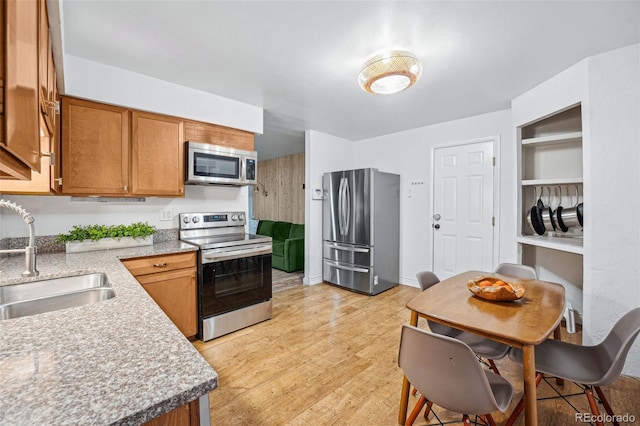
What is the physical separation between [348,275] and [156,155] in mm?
2826

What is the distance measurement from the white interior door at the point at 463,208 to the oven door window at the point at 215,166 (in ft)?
9.05

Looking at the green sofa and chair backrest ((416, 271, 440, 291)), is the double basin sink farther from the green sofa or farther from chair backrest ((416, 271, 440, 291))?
the green sofa

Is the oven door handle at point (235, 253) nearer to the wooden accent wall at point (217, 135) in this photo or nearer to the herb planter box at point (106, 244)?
the herb planter box at point (106, 244)

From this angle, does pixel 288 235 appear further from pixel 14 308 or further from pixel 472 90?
pixel 14 308

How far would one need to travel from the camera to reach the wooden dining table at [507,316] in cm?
120

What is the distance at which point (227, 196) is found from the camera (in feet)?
10.8

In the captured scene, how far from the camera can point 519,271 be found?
233cm

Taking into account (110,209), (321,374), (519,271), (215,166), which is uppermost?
(215,166)

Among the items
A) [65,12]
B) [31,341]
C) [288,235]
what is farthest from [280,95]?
[288,235]

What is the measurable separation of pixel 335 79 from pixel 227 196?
5.90 ft

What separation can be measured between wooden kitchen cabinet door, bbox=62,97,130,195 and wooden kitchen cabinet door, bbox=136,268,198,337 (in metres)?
0.83

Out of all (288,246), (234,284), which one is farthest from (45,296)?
(288,246)

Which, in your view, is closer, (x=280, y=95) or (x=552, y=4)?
(x=552, y=4)

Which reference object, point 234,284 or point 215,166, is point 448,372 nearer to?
point 234,284
